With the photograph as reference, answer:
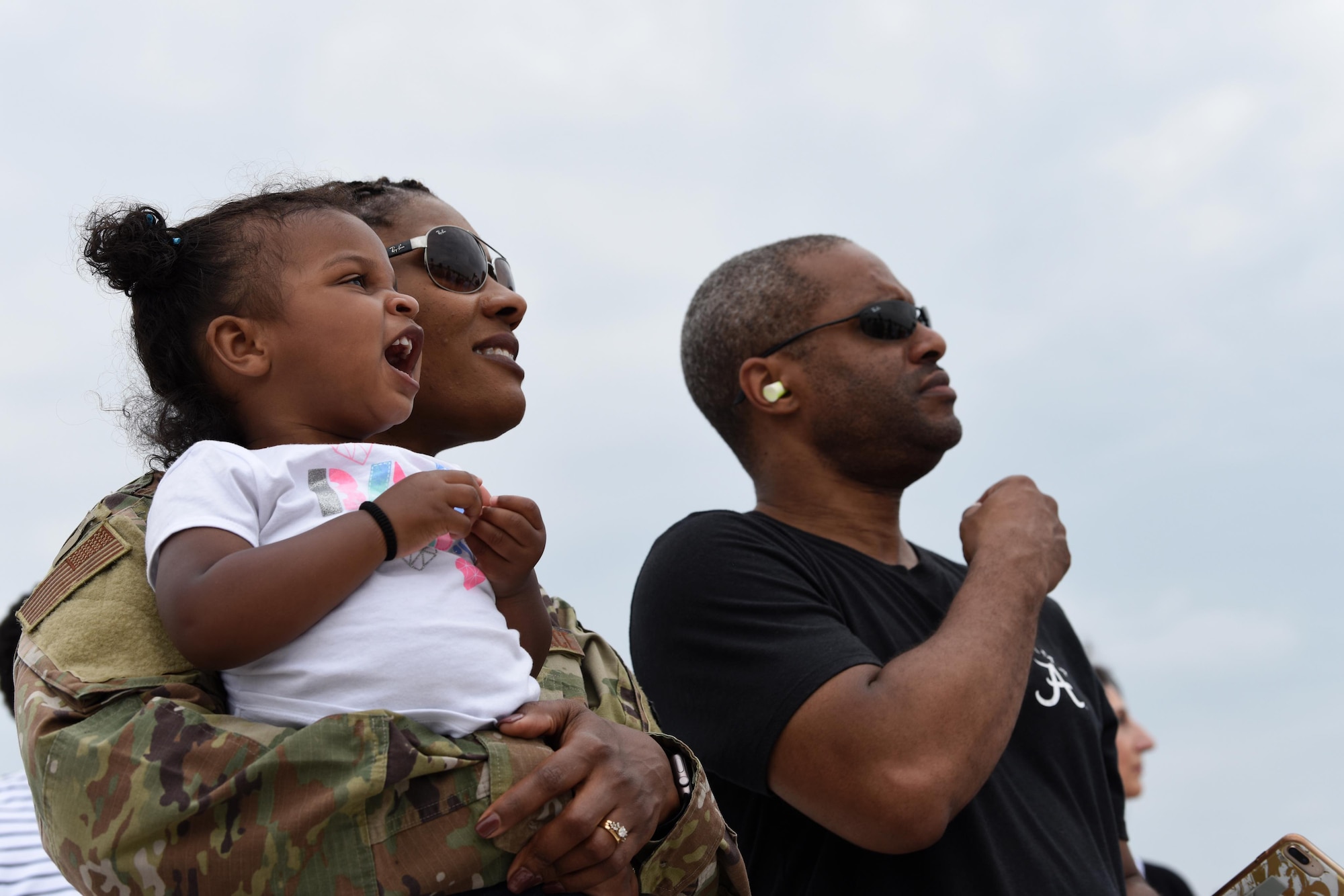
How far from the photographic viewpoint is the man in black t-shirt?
8.36 feet

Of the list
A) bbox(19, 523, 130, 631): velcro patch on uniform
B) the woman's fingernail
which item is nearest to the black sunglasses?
bbox(19, 523, 130, 631): velcro patch on uniform

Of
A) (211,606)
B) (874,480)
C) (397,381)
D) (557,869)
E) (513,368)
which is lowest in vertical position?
(557,869)

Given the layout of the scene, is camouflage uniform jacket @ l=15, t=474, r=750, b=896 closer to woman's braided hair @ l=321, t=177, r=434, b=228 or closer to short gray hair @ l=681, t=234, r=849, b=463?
woman's braided hair @ l=321, t=177, r=434, b=228

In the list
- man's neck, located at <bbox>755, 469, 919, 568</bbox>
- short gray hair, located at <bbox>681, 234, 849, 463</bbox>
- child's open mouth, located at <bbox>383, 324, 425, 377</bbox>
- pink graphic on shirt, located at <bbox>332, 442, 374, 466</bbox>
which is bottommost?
pink graphic on shirt, located at <bbox>332, 442, 374, 466</bbox>

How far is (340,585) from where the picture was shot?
1.72 m

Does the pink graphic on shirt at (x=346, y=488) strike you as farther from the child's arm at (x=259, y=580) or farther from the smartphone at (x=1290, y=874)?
the smartphone at (x=1290, y=874)

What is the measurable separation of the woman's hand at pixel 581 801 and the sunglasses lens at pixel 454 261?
1284mm

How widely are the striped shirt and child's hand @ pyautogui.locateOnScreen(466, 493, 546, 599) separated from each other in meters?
2.15

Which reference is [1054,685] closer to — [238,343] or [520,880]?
[520,880]

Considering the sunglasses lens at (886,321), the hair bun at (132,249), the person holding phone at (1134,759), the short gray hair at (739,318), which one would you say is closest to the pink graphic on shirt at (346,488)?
the hair bun at (132,249)

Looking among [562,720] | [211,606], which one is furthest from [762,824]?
[211,606]

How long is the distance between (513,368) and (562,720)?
1.13 m

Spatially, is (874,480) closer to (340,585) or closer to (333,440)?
(333,440)

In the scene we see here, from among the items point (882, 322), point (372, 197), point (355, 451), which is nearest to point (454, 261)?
point (372, 197)
